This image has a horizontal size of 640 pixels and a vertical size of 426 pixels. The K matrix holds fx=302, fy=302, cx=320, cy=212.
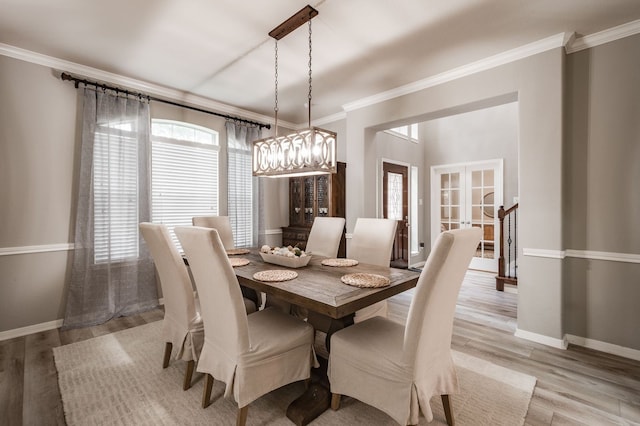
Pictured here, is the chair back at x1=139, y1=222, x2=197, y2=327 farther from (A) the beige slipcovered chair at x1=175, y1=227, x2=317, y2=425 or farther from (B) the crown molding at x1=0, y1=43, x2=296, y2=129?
(B) the crown molding at x1=0, y1=43, x2=296, y2=129

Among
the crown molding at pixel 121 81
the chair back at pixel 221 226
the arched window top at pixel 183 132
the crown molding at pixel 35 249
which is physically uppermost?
the crown molding at pixel 121 81

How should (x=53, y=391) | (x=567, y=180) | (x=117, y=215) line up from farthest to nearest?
(x=117, y=215) < (x=567, y=180) < (x=53, y=391)

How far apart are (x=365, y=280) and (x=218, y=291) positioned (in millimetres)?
878

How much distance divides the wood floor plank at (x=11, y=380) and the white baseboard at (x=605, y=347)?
4.14 meters

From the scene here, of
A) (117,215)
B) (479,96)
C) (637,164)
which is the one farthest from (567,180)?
(117,215)

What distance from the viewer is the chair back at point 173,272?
76.9 inches

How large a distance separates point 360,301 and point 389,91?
3046 mm

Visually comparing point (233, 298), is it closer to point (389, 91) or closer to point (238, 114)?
point (389, 91)

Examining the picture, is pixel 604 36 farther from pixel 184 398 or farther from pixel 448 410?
pixel 184 398

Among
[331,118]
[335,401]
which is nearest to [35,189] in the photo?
[335,401]

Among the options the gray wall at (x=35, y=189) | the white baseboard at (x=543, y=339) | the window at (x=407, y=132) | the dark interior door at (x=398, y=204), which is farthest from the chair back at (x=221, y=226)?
the window at (x=407, y=132)

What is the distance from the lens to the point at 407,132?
5.89 metres

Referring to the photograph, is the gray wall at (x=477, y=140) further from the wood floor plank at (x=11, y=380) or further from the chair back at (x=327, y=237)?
the wood floor plank at (x=11, y=380)

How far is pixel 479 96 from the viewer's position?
3113mm
